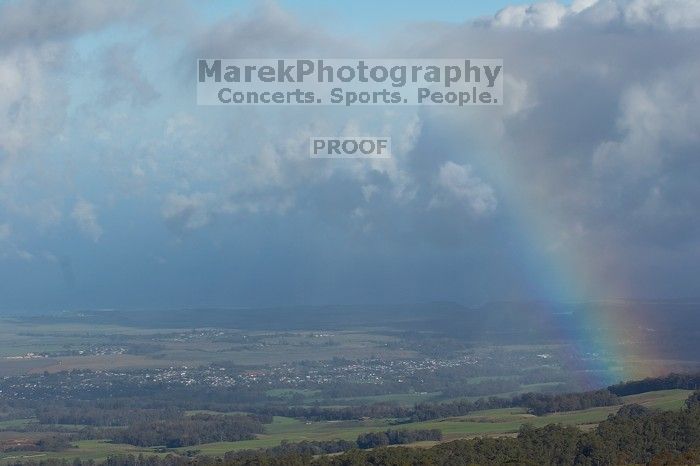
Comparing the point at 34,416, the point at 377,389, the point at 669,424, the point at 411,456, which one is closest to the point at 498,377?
the point at 377,389

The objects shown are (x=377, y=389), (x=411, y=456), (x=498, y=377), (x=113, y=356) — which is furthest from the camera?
(x=113, y=356)

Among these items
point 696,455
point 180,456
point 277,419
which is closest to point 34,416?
point 277,419

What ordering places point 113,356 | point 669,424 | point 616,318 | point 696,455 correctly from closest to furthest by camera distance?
point 696,455 → point 669,424 → point 113,356 → point 616,318

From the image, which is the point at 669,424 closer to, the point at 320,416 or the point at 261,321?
the point at 320,416

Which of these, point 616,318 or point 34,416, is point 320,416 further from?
point 616,318

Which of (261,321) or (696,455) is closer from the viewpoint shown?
(696,455)

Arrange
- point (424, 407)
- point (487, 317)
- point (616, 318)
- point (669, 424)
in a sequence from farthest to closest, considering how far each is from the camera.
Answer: point (487, 317), point (616, 318), point (424, 407), point (669, 424)

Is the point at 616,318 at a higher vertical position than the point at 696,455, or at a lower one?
higher

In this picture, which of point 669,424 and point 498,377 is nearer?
point 669,424

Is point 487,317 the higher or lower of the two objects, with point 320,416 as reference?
higher
